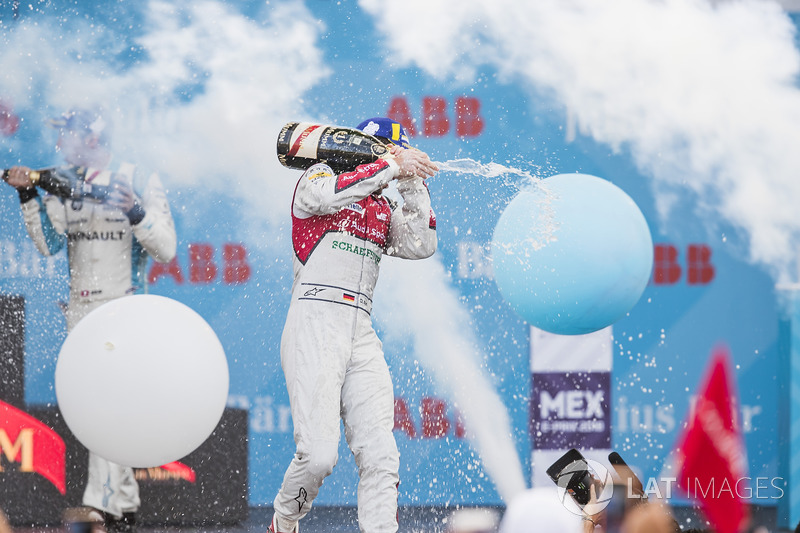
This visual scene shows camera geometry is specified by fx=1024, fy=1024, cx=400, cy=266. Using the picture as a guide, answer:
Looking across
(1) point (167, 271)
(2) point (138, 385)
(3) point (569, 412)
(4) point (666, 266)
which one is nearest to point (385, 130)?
(2) point (138, 385)

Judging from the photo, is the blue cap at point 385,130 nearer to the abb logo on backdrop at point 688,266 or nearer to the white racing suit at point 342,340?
the white racing suit at point 342,340

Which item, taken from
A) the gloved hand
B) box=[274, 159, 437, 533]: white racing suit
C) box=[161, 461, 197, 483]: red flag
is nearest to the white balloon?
box=[274, 159, 437, 533]: white racing suit

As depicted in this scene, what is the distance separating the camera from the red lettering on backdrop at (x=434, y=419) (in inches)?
202

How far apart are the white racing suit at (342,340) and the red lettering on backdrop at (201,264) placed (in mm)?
1628

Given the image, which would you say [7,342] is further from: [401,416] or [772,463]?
[772,463]

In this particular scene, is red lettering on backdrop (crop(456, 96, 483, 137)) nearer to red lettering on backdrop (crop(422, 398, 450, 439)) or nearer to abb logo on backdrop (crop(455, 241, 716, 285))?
abb logo on backdrop (crop(455, 241, 716, 285))

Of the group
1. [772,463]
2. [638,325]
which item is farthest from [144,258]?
[772,463]

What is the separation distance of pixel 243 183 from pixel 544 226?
1923 mm

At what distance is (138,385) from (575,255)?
158 centimetres

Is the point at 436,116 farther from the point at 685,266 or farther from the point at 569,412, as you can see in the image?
the point at 569,412

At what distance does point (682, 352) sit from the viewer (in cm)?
521

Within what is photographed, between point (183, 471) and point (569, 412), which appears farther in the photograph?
point (569, 412)

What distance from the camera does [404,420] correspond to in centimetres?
513

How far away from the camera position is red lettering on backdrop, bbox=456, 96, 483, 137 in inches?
203
